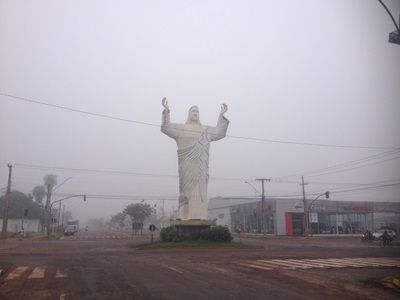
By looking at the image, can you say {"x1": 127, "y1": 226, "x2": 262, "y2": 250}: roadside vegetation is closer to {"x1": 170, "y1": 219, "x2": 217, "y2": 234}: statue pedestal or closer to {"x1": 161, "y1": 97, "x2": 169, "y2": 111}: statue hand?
{"x1": 170, "y1": 219, "x2": 217, "y2": 234}: statue pedestal

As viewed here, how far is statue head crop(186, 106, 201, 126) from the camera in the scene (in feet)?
115

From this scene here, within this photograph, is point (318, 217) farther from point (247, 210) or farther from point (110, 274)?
point (110, 274)

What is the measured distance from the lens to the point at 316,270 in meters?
15.9

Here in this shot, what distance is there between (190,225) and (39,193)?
86.6 metres

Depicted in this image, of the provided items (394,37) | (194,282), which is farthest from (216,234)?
(394,37)

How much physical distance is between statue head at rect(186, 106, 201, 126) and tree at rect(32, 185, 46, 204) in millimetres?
83152

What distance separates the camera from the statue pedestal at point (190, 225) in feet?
107

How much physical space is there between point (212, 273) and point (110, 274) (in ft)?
12.1

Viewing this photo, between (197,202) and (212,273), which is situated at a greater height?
(197,202)

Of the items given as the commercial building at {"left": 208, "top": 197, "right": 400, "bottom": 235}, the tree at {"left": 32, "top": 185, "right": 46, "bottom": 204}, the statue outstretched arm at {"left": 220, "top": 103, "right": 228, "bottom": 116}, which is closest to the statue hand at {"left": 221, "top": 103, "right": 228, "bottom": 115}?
the statue outstretched arm at {"left": 220, "top": 103, "right": 228, "bottom": 116}

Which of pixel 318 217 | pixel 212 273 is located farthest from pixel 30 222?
pixel 212 273

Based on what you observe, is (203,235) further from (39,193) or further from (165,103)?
(39,193)

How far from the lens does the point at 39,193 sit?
4247 inches

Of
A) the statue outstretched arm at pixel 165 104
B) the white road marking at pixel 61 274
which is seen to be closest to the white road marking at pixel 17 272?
the white road marking at pixel 61 274
